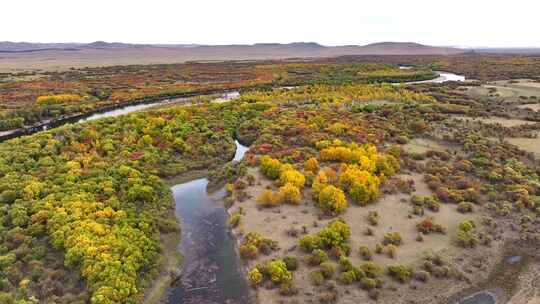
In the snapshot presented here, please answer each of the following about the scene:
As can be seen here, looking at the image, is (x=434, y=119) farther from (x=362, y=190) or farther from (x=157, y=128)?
(x=157, y=128)

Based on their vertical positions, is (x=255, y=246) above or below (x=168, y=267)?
above

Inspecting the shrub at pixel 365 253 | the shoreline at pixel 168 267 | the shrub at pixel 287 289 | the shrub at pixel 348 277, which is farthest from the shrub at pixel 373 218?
the shoreline at pixel 168 267

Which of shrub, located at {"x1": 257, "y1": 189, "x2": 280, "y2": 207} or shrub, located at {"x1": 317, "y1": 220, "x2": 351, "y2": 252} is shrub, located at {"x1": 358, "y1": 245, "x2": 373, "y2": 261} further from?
shrub, located at {"x1": 257, "y1": 189, "x2": 280, "y2": 207}

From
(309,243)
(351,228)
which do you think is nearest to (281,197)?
(351,228)

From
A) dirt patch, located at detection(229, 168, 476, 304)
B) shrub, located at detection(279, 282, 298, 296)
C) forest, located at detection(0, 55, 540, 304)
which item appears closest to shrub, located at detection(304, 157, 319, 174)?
forest, located at detection(0, 55, 540, 304)

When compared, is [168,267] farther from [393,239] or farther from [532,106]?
[532,106]

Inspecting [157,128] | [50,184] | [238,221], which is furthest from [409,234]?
[157,128]
